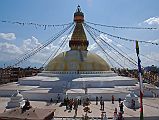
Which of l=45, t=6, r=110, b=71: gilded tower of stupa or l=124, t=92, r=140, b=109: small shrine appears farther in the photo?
l=45, t=6, r=110, b=71: gilded tower of stupa

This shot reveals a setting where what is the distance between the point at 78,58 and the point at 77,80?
12.0 feet

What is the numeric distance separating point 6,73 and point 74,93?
24.7 metres

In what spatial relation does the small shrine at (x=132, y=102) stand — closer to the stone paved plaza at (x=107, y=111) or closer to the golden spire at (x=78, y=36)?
the stone paved plaza at (x=107, y=111)

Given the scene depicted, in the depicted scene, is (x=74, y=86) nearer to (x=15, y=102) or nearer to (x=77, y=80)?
(x=77, y=80)

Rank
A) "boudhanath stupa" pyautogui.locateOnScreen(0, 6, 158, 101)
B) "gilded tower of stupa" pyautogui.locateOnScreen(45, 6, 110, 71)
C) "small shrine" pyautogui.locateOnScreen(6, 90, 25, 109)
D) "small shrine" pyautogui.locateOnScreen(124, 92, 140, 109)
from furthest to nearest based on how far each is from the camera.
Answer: "gilded tower of stupa" pyautogui.locateOnScreen(45, 6, 110, 71) → "boudhanath stupa" pyautogui.locateOnScreen(0, 6, 158, 101) → "small shrine" pyautogui.locateOnScreen(6, 90, 25, 109) → "small shrine" pyautogui.locateOnScreen(124, 92, 140, 109)

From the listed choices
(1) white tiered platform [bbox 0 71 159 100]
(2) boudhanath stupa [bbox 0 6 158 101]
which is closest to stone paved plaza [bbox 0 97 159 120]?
(1) white tiered platform [bbox 0 71 159 100]

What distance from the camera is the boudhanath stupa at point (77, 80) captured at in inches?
646

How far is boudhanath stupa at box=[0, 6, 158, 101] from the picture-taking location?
53.8 ft

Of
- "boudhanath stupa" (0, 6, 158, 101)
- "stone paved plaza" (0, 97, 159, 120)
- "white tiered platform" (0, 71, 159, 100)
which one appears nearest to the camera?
"stone paved plaza" (0, 97, 159, 120)

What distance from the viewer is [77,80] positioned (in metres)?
18.9

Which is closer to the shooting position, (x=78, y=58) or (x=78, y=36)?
(x=78, y=58)

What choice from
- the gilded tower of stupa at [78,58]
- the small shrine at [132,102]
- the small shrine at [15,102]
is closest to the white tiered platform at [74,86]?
the gilded tower of stupa at [78,58]

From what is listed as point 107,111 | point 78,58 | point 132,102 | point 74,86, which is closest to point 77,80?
point 74,86

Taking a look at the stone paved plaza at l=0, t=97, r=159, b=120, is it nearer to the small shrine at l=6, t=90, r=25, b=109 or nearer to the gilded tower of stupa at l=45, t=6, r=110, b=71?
the small shrine at l=6, t=90, r=25, b=109
